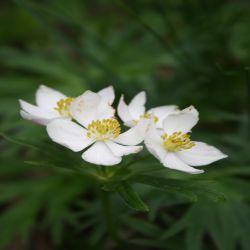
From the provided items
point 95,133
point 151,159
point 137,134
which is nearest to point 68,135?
point 95,133

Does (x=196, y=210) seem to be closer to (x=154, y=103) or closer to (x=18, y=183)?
(x=154, y=103)

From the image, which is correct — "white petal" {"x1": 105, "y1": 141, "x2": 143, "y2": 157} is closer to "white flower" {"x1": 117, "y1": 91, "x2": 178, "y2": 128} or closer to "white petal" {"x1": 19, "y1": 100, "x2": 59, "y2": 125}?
"white flower" {"x1": 117, "y1": 91, "x2": 178, "y2": 128}

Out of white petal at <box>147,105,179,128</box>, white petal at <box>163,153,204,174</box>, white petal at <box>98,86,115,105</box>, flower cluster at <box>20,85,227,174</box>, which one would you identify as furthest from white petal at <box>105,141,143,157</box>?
white petal at <box>147,105,179,128</box>

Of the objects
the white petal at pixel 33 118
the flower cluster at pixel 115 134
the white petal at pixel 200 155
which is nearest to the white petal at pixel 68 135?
the flower cluster at pixel 115 134

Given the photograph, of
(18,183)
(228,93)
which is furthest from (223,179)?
(18,183)

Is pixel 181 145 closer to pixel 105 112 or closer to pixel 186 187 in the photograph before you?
pixel 186 187

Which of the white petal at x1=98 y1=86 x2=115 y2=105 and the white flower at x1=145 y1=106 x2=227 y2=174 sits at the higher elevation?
the white petal at x1=98 y1=86 x2=115 y2=105
